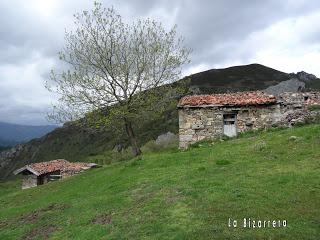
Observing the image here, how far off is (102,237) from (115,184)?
8551mm

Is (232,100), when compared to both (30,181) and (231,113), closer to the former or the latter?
(231,113)

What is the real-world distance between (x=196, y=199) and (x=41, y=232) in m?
6.74

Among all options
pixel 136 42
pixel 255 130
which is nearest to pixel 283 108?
pixel 255 130

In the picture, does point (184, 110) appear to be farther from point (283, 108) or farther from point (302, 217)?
point (302, 217)

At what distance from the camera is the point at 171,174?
2186cm

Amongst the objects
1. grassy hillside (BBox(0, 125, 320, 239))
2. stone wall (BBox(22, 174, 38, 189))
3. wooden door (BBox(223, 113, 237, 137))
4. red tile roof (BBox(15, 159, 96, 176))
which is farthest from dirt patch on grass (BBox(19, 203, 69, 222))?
stone wall (BBox(22, 174, 38, 189))

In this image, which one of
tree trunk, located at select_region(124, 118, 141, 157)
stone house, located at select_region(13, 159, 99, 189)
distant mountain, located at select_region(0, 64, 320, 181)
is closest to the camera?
tree trunk, located at select_region(124, 118, 141, 157)

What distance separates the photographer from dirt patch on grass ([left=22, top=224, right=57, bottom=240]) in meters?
17.2

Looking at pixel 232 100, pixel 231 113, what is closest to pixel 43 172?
pixel 231 113

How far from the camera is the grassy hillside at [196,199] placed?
13.8m

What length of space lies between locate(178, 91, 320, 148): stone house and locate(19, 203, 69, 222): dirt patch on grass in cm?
1650

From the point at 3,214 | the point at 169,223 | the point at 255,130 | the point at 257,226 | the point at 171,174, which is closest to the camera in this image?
the point at 257,226

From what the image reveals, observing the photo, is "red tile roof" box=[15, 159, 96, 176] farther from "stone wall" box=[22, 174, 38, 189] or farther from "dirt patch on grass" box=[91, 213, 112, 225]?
"dirt patch on grass" box=[91, 213, 112, 225]

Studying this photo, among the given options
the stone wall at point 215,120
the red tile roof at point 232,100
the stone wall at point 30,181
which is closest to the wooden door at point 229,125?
the stone wall at point 215,120
